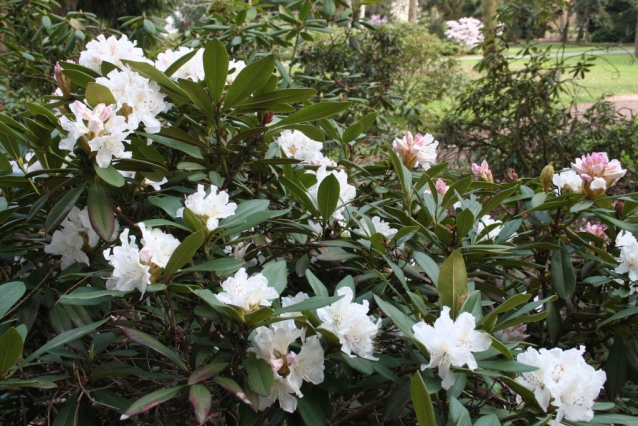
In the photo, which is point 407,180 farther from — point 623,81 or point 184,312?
point 623,81

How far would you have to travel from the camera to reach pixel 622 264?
48.9 inches

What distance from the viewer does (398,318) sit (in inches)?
36.9

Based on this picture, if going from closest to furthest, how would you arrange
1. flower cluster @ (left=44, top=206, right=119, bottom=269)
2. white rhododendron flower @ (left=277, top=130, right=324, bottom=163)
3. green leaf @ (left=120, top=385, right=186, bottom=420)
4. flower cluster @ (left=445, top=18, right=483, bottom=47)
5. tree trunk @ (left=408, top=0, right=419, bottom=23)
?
green leaf @ (left=120, top=385, right=186, bottom=420), flower cluster @ (left=44, top=206, right=119, bottom=269), white rhododendron flower @ (left=277, top=130, right=324, bottom=163), flower cluster @ (left=445, top=18, right=483, bottom=47), tree trunk @ (left=408, top=0, right=419, bottom=23)

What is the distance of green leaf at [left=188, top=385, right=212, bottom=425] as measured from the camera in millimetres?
801

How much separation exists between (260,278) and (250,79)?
0.43 meters

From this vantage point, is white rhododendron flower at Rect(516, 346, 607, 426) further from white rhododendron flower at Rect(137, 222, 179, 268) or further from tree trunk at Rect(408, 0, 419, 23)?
tree trunk at Rect(408, 0, 419, 23)

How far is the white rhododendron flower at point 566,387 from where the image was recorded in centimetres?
90

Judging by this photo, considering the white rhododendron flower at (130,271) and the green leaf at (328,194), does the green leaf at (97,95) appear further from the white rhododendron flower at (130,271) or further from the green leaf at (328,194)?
the green leaf at (328,194)

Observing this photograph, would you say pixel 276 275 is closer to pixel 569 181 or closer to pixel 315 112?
pixel 315 112

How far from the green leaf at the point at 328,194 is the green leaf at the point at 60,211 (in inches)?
18.0

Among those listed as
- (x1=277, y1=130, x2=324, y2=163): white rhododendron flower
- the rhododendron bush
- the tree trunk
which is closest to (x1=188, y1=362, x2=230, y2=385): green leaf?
the rhododendron bush

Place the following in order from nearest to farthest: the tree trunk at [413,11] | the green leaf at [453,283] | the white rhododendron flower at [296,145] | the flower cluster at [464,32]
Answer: the green leaf at [453,283] < the white rhododendron flower at [296,145] < the flower cluster at [464,32] < the tree trunk at [413,11]

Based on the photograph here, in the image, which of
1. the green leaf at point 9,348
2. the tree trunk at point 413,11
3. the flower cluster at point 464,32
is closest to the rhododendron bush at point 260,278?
the green leaf at point 9,348

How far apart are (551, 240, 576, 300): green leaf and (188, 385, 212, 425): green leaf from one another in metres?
0.80
